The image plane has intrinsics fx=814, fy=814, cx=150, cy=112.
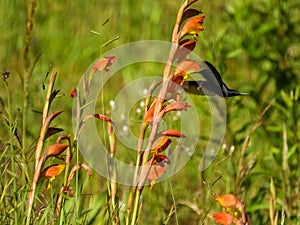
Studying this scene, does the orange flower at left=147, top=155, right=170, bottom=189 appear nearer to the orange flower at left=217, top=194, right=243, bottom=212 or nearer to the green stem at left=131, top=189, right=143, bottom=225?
the green stem at left=131, top=189, right=143, bottom=225

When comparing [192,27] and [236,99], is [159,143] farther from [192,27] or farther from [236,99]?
[236,99]

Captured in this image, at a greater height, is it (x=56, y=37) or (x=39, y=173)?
(x=56, y=37)

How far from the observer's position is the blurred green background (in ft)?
12.2

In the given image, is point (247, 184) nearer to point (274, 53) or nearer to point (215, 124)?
point (215, 124)

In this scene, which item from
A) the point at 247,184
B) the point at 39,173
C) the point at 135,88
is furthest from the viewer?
the point at 135,88

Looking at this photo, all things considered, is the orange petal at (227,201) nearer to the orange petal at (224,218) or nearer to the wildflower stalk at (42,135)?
the orange petal at (224,218)

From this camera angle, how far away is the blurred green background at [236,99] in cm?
371

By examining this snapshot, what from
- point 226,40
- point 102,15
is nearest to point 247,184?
point 226,40


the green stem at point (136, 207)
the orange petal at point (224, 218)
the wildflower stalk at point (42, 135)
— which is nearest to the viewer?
the wildflower stalk at point (42, 135)

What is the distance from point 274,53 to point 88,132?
110cm

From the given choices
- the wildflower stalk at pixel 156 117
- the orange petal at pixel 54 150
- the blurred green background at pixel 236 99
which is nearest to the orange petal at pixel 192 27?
the wildflower stalk at pixel 156 117

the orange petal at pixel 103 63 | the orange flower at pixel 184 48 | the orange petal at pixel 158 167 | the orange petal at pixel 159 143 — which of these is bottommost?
the orange petal at pixel 158 167

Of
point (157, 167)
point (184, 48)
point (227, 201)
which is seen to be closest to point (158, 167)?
point (157, 167)

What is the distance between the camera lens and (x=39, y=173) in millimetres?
2117
